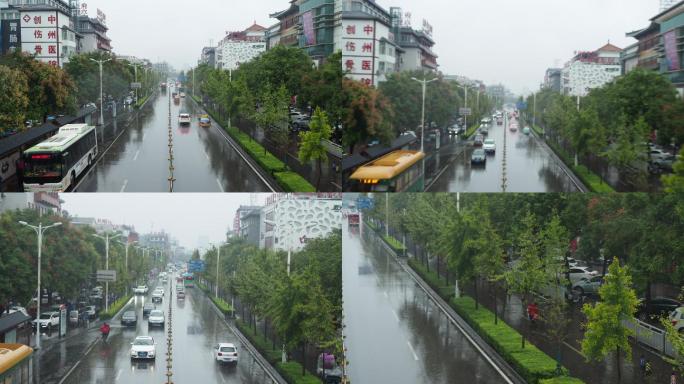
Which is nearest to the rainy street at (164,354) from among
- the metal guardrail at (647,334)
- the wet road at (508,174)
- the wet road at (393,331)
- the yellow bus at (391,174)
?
the wet road at (393,331)

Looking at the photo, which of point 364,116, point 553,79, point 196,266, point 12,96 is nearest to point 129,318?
point 196,266

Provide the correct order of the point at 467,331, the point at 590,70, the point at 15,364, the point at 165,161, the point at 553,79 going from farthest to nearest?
the point at 467,331, the point at 553,79, the point at 590,70, the point at 15,364, the point at 165,161

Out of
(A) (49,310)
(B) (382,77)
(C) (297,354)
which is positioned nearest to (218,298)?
Result: (C) (297,354)

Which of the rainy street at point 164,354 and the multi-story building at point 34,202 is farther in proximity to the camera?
the rainy street at point 164,354

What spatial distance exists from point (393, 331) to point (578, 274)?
279 cm

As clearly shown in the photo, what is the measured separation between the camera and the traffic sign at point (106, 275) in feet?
36.8

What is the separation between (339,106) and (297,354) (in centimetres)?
354

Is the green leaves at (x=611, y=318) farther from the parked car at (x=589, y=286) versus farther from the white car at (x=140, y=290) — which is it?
the white car at (x=140, y=290)

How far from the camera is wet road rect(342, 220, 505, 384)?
430 inches

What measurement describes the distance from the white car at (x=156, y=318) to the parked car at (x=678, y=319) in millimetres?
7072

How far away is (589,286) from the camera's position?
11148 millimetres

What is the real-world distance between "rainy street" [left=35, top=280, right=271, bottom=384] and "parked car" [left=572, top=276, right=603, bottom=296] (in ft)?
15.0

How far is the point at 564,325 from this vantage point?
1097cm

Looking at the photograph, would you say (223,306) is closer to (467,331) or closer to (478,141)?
(467,331)
